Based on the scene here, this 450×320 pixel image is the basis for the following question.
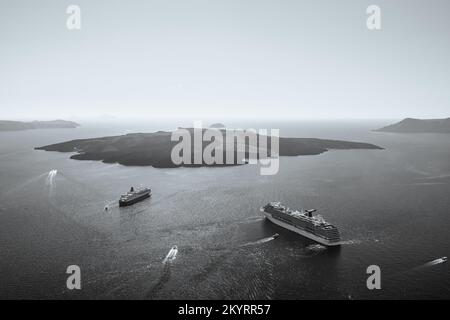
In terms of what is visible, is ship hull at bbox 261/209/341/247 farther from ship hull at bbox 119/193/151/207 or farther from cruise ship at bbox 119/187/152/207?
cruise ship at bbox 119/187/152/207

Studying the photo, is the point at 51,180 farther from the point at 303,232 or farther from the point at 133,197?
the point at 303,232

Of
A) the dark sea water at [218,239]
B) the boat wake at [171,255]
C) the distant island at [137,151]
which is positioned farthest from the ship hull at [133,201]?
the distant island at [137,151]

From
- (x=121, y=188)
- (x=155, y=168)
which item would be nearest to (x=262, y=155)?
(x=155, y=168)

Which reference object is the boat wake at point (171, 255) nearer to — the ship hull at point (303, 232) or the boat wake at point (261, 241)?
the boat wake at point (261, 241)

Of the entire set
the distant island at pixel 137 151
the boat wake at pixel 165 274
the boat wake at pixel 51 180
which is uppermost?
the distant island at pixel 137 151

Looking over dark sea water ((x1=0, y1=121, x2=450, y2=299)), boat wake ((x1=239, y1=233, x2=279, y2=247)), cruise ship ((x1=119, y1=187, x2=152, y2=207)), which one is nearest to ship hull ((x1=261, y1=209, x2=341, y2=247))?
dark sea water ((x1=0, y1=121, x2=450, y2=299))

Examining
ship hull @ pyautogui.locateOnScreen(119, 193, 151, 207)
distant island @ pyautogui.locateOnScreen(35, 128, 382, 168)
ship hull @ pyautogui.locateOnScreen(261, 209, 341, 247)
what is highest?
distant island @ pyautogui.locateOnScreen(35, 128, 382, 168)
